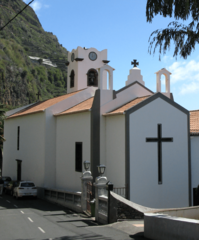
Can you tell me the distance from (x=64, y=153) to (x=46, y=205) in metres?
3.90

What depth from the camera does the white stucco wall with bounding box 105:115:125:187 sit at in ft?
56.6

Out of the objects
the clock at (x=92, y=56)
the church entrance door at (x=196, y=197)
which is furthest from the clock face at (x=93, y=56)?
the church entrance door at (x=196, y=197)

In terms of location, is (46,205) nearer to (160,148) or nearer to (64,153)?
(64,153)

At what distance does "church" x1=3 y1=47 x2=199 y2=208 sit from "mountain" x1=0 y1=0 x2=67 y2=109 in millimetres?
60570

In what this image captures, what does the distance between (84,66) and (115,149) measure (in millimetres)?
11755

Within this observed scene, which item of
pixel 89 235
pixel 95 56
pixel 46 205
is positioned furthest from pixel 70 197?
pixel 95 56

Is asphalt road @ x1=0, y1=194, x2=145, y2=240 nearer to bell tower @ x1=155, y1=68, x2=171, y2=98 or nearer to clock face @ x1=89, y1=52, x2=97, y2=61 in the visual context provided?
bell tower @ x1=155, y1=68, x2=171, y2=98

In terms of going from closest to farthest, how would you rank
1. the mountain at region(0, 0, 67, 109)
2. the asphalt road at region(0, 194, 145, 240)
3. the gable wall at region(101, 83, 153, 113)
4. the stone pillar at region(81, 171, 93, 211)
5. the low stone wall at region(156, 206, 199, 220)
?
the asphalt road at region(0, 194, 145, 240) → the low stone wall at region(156, 206, 199, 220) → the stone pillar at region(81, 171, 93, 211) → the gable wall at region(101, 83, 153, 113) → the mountain at region(0, 0, 67, 109)

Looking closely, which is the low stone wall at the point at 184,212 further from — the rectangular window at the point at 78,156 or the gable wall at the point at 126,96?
the rectangular window at the point at 78,156

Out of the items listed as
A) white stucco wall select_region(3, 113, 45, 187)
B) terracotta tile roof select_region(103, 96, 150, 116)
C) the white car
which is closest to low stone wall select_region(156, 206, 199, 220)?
terracotta tile roof select_region(103, 96, 150, 116)

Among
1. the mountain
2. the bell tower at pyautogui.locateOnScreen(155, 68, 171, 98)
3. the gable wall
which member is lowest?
the gable wall

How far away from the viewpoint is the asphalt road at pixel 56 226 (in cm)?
1102

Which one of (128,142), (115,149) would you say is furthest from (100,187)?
(115,149)

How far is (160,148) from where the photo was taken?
57.8ft
